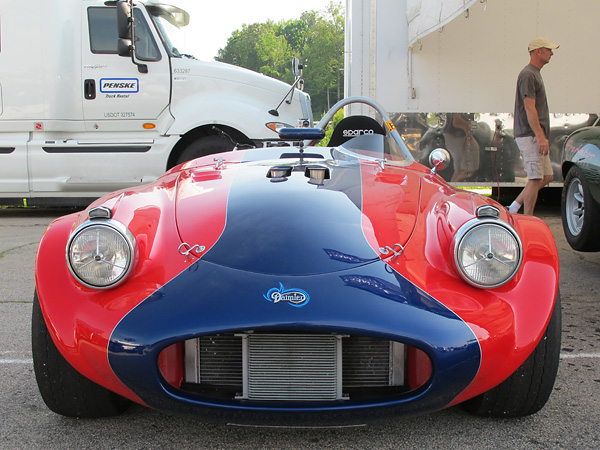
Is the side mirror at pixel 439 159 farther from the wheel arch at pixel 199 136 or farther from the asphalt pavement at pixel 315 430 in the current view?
the wheel arch at pixel 199 136

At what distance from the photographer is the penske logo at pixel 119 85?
666 cm

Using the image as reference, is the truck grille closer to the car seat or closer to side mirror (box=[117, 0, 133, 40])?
the car seat

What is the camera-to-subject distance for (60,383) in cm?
194

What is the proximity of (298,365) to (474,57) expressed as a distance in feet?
18.8

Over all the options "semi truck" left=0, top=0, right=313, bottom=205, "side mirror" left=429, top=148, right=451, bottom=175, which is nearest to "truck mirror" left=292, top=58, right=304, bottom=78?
"semi truck" left=0, top=0, right=313, bottom=205

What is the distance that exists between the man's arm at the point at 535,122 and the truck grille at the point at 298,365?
384 centimetres

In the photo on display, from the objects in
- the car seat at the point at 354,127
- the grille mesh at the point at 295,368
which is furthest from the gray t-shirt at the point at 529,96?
the grille mesh at the point at 295,368

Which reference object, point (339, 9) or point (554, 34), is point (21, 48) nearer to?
point (554, 34)

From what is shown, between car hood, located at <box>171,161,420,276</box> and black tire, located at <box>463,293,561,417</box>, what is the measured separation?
547 mm

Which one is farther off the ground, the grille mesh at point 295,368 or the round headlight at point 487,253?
the round headlight at point 487,253

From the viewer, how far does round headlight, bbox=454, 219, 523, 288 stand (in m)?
1.85

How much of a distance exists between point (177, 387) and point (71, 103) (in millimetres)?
5702

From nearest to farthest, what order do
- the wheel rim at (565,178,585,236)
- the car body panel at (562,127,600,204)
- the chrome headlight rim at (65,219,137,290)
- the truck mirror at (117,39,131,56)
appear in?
the chrome headlight rim at (65,219,137,290) → the car body panel at (562,127,600,204) → the wheel rim at (565,178,585,236) → the truck mirror at (117,39,131,56)

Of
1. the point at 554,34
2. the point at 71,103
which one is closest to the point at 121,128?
the point at 71,103
